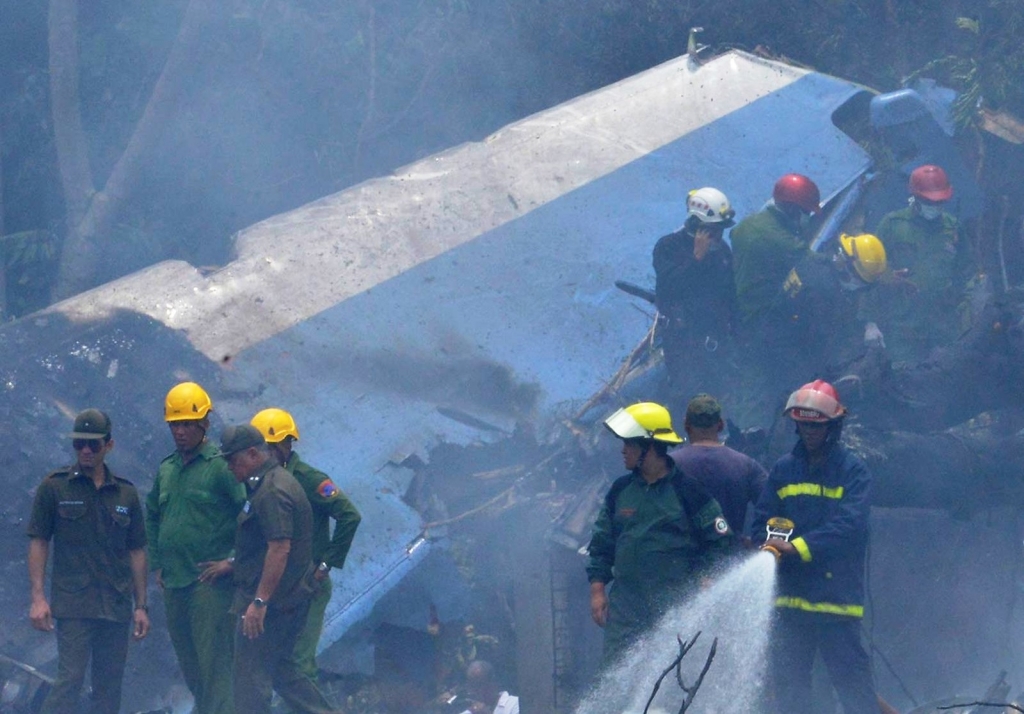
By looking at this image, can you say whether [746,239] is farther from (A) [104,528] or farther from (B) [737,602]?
(A) [104,528]

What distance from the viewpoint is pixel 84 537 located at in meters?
4.14

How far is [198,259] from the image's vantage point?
8312mm

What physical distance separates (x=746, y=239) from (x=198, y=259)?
452 cm

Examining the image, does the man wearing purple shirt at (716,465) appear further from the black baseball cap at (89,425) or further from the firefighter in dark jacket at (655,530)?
the black baseball cap at (89,425)

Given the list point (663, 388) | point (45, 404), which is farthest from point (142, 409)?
point (663, 388)

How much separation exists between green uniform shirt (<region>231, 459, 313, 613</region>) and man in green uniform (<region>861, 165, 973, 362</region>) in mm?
4252

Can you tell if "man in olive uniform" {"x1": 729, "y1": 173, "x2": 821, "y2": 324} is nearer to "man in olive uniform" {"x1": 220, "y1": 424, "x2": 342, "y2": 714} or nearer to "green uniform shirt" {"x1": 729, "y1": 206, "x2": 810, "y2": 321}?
"green uniform shirt" {"x1": 729, "y1": 206, "x2": 810, "y2": 321}

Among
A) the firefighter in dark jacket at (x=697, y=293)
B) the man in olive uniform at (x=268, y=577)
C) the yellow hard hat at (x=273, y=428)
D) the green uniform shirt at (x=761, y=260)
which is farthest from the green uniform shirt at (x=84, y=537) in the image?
the green uniform shirt at (x=761, y=260)

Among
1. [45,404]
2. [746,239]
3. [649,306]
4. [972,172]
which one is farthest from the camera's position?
[972,172]

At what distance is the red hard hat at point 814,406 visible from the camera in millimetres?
3732

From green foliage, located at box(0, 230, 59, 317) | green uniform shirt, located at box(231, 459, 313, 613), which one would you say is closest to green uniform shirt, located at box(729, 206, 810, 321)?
green uniform shirt, located at box(231, 459, 313, 613)

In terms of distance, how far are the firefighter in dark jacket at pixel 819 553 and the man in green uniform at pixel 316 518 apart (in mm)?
1651

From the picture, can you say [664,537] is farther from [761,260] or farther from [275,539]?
[761,260]

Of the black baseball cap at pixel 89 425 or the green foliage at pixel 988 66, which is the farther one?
the green foliage at pixel 988 66
